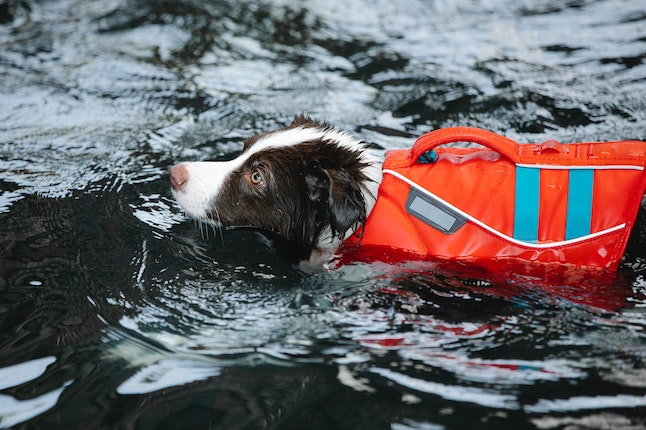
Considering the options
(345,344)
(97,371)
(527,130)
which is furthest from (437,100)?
(97,371)

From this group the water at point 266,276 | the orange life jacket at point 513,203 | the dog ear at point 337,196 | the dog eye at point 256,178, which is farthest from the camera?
the dog eye at point 256,178

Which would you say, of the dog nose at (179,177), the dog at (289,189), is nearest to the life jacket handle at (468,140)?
the dog at (289,189)

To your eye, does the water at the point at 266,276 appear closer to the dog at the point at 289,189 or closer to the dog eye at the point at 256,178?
the dog at the point at 289,189

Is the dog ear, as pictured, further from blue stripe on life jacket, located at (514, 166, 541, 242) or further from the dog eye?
blue stripe on life jacket, located at (514, 166, 541, 242)

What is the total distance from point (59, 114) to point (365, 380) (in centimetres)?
412

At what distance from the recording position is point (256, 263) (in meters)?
4.18

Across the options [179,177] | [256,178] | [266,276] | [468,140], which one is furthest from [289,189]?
[468,140]

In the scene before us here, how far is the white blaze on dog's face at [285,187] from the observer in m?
3.98

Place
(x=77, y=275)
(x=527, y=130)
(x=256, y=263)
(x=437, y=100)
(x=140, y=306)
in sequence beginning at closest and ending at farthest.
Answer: (x=140, y=306)
(x=77, y=275)
(x=256, y=263)
(x=527, y=130)
(x=437, y=100)

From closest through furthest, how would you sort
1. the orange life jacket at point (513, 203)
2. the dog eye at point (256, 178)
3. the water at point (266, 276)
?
the water at point (266, 276)
the orange life jacket at point (513, 203)
the dog eye at point (256, 178)

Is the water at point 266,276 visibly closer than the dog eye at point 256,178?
Yes

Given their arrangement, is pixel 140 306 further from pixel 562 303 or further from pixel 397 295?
pixel 562 303

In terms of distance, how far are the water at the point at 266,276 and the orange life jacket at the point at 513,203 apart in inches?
6.3

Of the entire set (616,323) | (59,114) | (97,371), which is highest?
(59,114)
